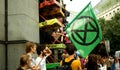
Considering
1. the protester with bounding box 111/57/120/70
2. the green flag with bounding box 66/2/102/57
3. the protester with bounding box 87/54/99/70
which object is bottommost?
the protester with bounding box 111/57/120/70

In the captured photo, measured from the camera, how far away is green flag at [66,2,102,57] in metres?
11.5

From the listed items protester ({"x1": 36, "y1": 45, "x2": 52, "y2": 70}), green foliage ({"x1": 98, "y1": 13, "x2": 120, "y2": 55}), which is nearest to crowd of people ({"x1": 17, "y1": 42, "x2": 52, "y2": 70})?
protester ({"x1": 36, "y1": 45, "x2": 52, "y2": 70})

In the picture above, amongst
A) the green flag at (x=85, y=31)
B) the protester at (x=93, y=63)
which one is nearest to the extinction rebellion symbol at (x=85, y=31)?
the green flag at (x=85, y=31)

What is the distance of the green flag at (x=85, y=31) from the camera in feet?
37.9

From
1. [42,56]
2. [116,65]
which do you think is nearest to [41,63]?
[42,56]

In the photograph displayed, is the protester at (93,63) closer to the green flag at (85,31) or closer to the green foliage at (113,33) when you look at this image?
the green flag at (85,31)

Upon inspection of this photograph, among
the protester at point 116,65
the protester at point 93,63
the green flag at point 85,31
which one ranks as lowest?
the protester at point 116,65

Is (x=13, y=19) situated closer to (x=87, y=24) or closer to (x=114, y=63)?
(x=87, y=24)

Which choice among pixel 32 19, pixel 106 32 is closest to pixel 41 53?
pixel 32 19

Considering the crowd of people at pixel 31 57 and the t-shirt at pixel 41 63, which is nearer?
the crowd of people at pixel 31 57

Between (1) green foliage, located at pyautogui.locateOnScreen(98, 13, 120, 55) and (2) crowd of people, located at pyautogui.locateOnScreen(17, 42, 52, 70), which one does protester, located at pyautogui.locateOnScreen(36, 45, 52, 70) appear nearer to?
(2) crowd of people, located at pyautogui.locateOnScreen(17, 42, 52, 70)

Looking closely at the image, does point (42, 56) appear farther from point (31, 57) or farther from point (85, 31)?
point (85, 31)

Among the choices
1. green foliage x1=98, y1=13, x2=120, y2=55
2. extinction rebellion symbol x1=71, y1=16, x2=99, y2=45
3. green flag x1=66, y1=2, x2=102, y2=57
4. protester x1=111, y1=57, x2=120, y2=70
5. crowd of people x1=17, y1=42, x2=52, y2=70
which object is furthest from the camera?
green foliage x1=98, y1=13, x2=120, y2=55

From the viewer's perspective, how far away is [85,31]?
12.2 meters
